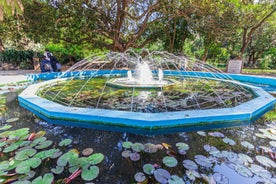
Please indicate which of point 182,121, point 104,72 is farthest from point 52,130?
point 104,72

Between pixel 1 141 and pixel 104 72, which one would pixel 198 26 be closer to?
pixel 104 72

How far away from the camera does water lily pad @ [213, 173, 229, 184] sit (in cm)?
140

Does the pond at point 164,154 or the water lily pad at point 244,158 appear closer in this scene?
the pond at point 164,154

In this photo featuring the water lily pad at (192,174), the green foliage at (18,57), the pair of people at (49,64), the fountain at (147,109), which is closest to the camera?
the water lily pad at (192,174)

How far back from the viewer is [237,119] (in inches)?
101

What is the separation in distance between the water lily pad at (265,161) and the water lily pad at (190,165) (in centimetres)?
70

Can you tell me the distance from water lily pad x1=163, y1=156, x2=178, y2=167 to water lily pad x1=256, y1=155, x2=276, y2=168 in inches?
34.7

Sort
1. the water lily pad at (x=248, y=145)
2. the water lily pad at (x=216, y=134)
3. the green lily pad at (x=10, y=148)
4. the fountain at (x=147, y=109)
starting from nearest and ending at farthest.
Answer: the green lily pad at (x=10, y=148), the water lily pad at (x=248, y=145), the water lily pad at (x=216, y=134), the fountain at (x=147, y=109)

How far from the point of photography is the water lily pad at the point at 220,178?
4.59 ft

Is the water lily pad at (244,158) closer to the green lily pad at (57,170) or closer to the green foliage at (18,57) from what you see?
the green lily pad at (57,170)

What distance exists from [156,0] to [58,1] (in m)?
5.13

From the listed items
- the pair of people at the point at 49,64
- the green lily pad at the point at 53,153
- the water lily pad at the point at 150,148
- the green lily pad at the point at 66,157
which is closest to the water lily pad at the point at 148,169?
the water lily pad at the point at 150,148

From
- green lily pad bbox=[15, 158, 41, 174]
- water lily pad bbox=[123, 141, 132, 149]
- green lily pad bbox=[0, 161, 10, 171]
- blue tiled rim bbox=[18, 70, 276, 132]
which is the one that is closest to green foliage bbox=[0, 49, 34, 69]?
blue tiled rim bbox=[18, 70, 276, 132]

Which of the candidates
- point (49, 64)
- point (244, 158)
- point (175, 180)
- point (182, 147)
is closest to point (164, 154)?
point (182, 147)
